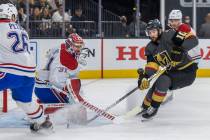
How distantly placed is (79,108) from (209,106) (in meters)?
1.93

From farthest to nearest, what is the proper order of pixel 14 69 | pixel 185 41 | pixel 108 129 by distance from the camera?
pixel 185 41 → pixel 108 129 → pixel 14 69

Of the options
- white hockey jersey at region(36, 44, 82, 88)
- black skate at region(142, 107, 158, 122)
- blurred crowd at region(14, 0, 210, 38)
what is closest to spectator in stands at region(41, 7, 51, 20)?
blurred crowd at region(14, 0, 210, 38)

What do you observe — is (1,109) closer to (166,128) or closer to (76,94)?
(76,94)

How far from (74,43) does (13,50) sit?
35.0 inches

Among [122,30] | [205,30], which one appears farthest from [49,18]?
[205,30]

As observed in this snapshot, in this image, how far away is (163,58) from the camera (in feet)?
19.3

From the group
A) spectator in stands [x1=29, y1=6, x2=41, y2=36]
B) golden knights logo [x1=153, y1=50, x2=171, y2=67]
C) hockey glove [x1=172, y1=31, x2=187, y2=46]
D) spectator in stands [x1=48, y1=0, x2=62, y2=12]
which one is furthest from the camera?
spectator in stands [x1=48, y1=0, x2=62, y2=12]

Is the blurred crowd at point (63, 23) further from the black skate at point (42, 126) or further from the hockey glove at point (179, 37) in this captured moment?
the black skate at point (42, 126)

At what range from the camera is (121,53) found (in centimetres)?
1016

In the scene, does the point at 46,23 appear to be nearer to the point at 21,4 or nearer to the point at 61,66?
the point at 21,4

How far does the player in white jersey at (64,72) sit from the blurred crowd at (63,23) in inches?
175

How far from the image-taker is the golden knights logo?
5840 millimetres

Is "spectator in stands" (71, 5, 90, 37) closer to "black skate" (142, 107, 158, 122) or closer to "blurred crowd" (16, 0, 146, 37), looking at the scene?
"blurred crowd" (16, 0, 146, 37)

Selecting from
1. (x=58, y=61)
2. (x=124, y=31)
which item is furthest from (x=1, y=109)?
(x=124, y=31)
